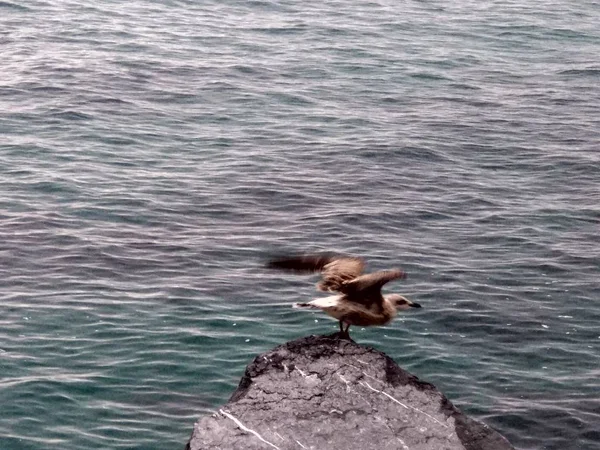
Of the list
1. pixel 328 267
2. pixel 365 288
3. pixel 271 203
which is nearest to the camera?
pixel 365 288

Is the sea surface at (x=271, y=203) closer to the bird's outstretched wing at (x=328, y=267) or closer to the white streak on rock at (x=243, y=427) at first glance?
the bird's outstretched wing at (x=328, y=267)

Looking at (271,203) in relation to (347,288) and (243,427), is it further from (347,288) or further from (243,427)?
(243,427)

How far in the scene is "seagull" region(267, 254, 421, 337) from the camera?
39.2 feet

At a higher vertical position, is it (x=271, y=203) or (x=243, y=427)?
(x=243, y=427)

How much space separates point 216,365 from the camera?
16.3 metres

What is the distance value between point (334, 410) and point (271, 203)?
12363 millimetres

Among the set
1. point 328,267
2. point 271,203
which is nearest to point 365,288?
point 328,267

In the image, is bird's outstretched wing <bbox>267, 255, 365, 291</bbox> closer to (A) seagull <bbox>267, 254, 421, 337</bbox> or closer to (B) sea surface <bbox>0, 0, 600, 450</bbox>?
(A) seagull <bbox>267, 254, 421, 337</bbox>

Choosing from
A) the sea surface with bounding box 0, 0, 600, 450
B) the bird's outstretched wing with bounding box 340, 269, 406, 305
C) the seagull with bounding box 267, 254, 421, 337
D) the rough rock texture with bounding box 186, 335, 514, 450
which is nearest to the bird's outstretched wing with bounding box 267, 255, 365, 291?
the seagull with bounding box 267, 254, 421, 337

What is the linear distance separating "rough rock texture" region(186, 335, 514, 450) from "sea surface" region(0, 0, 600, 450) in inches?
125

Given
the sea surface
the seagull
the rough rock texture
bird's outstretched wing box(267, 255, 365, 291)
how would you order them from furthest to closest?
the sea surface < bird's outstretched wing box(267, 255, 365, 291) < the seagull < the rough rock texture

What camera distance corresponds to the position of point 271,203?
23438mm

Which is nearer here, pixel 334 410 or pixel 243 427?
pixel 243 427

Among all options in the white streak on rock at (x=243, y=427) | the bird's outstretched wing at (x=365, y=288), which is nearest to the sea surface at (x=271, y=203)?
the white streak on rock at (x=243, y=427)
